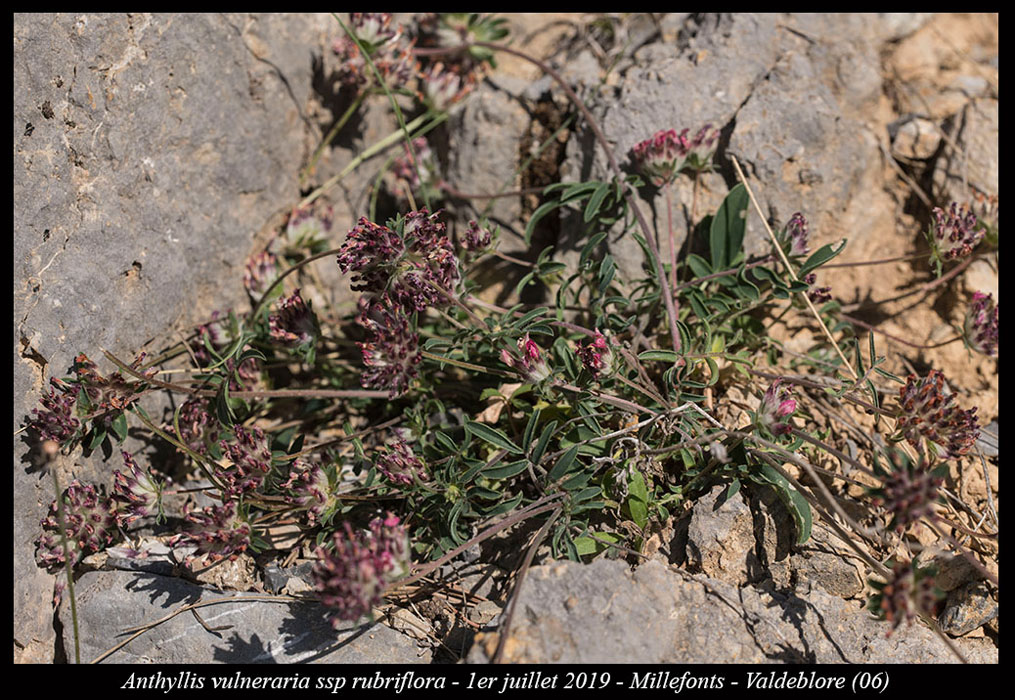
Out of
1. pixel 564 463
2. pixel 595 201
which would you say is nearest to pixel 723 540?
pixel 564 463

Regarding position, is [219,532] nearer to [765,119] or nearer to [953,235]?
[765,119]

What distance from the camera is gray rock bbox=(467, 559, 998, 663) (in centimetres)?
281

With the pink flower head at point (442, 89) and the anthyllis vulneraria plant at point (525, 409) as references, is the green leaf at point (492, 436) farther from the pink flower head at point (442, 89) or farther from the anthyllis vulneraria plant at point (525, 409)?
the pink flower head at point (442, 89)

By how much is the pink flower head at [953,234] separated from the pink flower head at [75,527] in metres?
3.85

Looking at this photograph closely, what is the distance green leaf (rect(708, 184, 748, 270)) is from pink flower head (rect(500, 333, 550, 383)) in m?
1.19

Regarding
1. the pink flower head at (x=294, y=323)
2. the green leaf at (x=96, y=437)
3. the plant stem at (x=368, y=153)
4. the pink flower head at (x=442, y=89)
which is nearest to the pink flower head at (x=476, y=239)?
the pink flower head at (x=294, y=323)

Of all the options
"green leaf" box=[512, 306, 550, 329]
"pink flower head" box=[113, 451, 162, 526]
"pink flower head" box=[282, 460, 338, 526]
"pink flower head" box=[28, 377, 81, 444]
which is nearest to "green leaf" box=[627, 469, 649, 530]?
"green leaf" box=[512, 306, 550, 329]

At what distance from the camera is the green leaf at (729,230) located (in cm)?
386

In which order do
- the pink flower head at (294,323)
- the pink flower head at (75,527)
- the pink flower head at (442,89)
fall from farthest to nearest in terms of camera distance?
the pink flower head at (442,89) < the pink flower head at (294,323) < the pink flower head at (75,527)

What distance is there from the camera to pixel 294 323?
358cm

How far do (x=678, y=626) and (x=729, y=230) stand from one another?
74.4 inches

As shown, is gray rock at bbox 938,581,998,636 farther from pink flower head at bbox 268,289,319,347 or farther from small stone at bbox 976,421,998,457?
pink flower head at bbox 268,289,319,347
